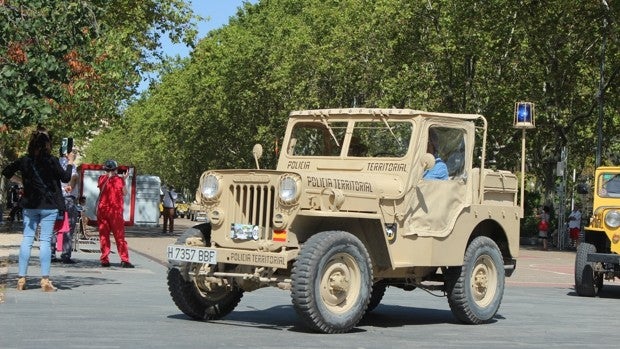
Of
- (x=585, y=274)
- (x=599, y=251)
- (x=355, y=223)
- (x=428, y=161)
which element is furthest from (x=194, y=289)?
(x=599, y=251)

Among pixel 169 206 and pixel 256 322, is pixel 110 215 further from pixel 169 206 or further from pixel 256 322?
pixel 169 206

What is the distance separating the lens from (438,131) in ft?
45.5

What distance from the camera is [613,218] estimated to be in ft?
65.6

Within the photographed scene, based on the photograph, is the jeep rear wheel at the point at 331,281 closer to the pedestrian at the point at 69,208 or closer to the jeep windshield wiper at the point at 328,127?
the jeep windshield wiper at the point at 328,127

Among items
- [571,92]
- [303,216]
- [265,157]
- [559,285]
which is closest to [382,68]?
[571,92]

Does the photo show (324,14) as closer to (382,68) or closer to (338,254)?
(382,68)

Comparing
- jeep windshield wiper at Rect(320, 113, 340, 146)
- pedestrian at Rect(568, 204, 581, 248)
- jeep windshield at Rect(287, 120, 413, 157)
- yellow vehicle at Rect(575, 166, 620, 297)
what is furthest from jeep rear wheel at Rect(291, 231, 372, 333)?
pedestrian at Rect(568, 204, 581, 248)

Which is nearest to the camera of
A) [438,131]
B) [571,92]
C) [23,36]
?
[438,131]

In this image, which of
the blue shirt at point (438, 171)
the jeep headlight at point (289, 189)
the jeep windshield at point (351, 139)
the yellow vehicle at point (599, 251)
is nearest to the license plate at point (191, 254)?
the jeep headlight at point (289, 189)

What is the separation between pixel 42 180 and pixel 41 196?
0.20m

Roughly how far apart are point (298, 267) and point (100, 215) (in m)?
10.7

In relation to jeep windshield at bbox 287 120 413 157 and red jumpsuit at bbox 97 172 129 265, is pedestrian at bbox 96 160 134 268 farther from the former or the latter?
jeep windshield at bbox 287 120 413 157

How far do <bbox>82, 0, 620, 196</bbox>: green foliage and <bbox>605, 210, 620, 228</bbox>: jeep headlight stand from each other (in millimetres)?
25694

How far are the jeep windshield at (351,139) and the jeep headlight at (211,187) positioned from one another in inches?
70.3
